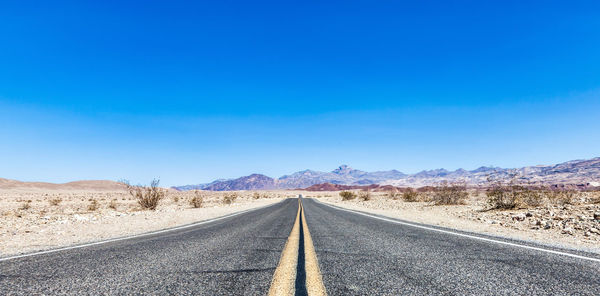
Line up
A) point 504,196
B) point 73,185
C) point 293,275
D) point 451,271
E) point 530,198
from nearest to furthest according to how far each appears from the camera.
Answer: point 293,275 → point 451,271 → point 530,198 → point 504,196 → point 73,185

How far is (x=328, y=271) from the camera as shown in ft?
9.77

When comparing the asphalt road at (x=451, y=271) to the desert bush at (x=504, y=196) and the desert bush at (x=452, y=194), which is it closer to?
the desert bush at (x=504, y=196)

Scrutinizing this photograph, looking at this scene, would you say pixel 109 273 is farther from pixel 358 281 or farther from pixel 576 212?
pixel 576 212

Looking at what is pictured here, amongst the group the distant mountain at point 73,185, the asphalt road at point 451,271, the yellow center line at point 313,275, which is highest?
the distant mountain at point 73,185

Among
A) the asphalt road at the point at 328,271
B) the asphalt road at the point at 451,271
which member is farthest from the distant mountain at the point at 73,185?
the asphalt road at the point at 451,271

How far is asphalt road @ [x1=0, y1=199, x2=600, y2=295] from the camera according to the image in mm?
2502

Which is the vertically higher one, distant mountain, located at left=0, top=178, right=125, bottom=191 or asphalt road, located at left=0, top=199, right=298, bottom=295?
distant mountain, located at left=0, top=178, right=125, bottom=191

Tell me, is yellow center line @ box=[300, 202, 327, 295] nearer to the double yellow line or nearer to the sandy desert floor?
the double yellow line

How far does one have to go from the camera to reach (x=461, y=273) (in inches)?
118

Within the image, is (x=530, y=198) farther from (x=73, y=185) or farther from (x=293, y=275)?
(x=73, y=185)

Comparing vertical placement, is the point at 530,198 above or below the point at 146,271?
below

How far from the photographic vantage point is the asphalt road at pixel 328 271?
250 cm

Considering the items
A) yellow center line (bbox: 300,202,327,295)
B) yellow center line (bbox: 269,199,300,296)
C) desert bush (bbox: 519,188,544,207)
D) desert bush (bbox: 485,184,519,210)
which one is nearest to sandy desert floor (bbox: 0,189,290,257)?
yellow center line (bbox: 269,199,300,296)

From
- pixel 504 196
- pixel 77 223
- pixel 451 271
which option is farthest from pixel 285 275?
pixel 504 196
